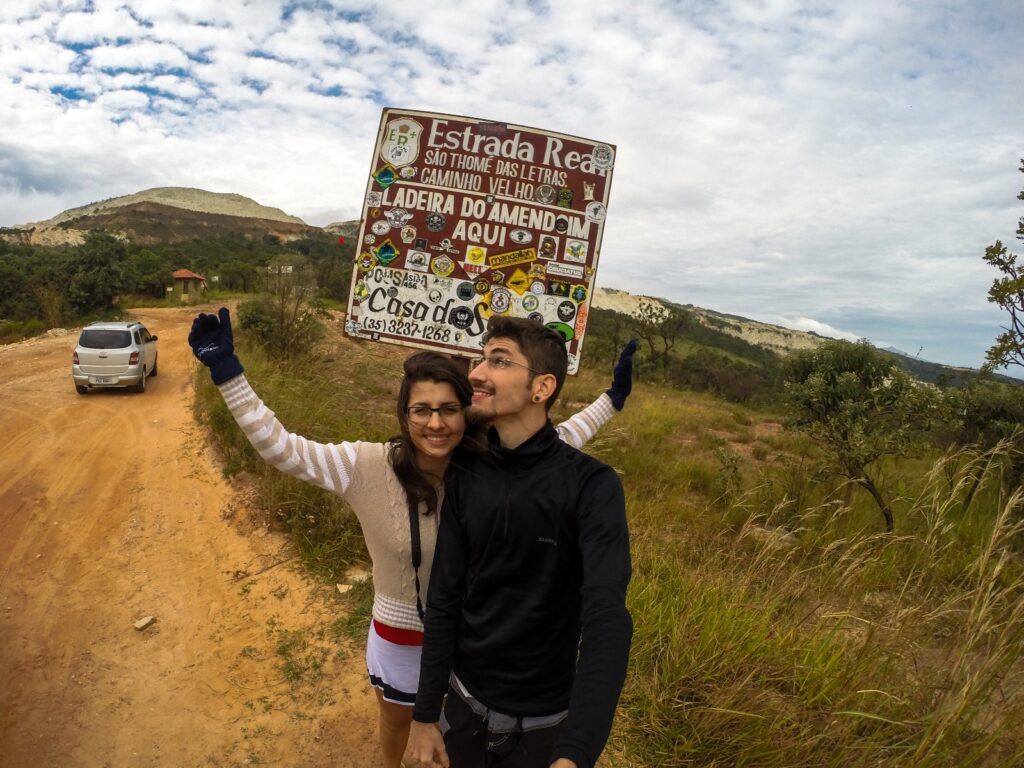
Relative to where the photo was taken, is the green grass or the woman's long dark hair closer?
the woman's long dark hair

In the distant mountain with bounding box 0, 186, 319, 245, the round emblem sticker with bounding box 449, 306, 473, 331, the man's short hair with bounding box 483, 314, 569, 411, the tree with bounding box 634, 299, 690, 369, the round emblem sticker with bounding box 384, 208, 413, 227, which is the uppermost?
the distant mountain with bounding box 0, 186, 319, 245

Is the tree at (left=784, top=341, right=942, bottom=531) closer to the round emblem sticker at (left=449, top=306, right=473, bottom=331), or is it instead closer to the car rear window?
the round emblem sticker at (left=449, top=306, right=473, bottom=331)

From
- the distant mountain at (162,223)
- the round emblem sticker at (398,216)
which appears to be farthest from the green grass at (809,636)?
the distant mountain at (162,223)

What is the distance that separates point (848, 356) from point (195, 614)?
6.63 metres

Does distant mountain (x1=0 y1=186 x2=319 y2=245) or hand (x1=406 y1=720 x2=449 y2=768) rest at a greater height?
distant mountain (x1=0 y1=186 x2=319 y2=245)

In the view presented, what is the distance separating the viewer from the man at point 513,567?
1.46 meters

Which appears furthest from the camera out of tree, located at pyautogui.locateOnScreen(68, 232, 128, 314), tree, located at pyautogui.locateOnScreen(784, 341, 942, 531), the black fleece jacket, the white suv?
tree, located at pyautogui.locateOnScreen(68, 232, 128, 314)

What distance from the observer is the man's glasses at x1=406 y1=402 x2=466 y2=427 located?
67.7 inches

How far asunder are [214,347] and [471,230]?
2.46 m

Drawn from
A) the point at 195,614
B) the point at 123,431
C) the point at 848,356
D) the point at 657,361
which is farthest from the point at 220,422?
the point at 657,361

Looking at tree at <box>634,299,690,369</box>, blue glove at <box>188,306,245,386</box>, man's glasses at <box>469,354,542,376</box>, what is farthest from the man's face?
tree at <box>634,299,690,369</box>

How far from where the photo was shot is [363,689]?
3.19m

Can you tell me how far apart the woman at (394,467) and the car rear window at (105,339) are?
33.5 ft

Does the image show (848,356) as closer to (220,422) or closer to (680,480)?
(680,480)
